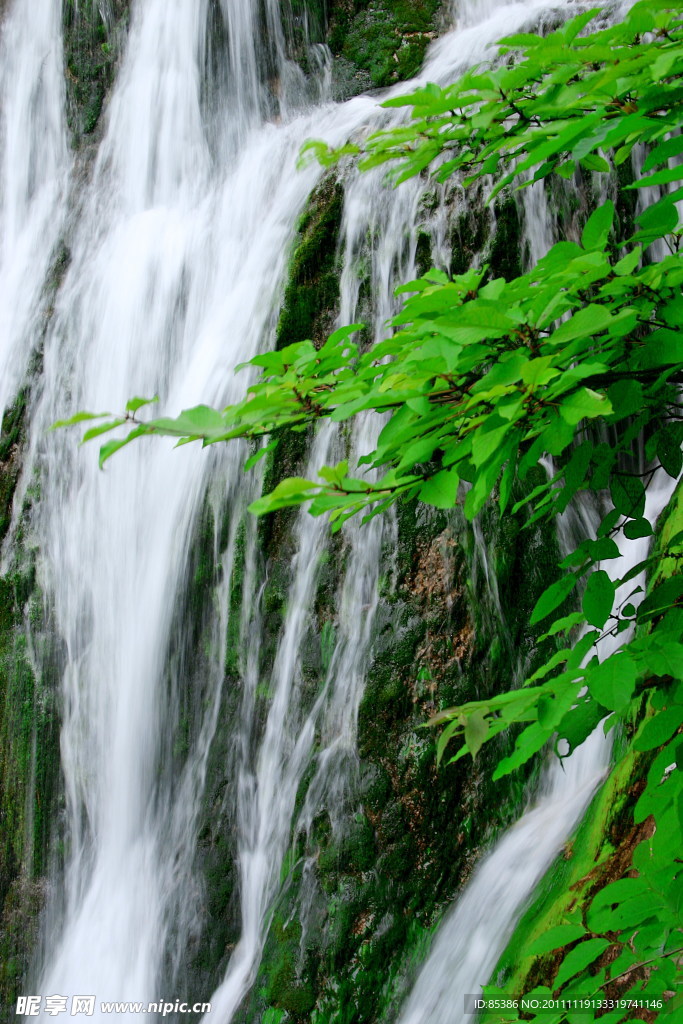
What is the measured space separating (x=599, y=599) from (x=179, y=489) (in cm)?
402

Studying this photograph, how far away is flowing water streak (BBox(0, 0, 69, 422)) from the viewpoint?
22.6 ft

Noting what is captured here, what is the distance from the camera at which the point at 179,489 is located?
512 cm

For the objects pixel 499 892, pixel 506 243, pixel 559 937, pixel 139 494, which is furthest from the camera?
pixel 139 494

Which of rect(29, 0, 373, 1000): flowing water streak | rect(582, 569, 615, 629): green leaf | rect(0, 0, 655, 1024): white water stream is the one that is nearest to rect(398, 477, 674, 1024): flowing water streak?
rect(0, 0, 655, 1024): white water stream

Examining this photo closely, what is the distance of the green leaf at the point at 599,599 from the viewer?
1356 millimetres

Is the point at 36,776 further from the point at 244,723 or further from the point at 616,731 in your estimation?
the point at 616,731

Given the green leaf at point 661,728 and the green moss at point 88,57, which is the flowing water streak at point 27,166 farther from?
the green leaf at point 661,728

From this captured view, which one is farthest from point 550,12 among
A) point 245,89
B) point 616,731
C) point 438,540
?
point 616,731

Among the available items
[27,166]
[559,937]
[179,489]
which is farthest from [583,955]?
[27,166]

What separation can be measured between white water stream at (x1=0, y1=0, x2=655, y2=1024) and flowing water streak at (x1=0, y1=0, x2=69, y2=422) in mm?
44

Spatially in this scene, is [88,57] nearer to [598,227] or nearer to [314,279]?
[314,279]

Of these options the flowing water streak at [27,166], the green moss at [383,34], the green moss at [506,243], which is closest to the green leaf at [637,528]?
the green moss at [506,243]

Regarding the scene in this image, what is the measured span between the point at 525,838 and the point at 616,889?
95.6 inches

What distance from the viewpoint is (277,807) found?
13.6 feet
